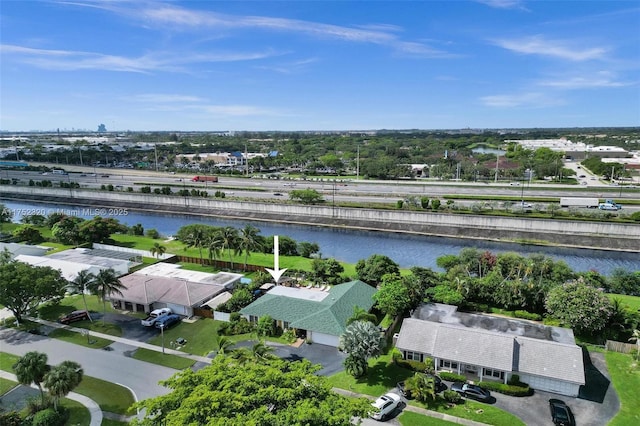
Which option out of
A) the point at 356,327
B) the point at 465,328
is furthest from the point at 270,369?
the point at 465,328

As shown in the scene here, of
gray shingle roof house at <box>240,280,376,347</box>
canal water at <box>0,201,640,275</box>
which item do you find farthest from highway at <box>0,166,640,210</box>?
gray shingle roof house at <box>240,280,376,347</box>

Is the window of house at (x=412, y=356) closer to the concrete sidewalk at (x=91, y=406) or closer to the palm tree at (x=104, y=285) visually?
the concrete sidewalk at (x=91, y=406)

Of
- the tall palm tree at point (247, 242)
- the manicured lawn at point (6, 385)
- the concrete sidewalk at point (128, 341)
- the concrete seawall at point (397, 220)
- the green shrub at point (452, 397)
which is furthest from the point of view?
the concrete seawall at point (397, 220)

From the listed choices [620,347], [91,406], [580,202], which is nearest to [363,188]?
[580,202]

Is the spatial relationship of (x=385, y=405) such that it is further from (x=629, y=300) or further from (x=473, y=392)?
(x=629, y=300)

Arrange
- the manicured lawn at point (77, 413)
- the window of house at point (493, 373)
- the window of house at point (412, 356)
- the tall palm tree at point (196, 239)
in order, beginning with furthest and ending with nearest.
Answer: the tall palm tree at point (196, 239), the window of house at point (412, 356), the window of house at point (493, 373), the manicured lawn at point (77, 413)

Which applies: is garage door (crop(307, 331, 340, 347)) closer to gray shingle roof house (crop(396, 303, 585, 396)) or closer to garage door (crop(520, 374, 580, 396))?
gray shingle roof house (crop(396, 303, 585, 396))

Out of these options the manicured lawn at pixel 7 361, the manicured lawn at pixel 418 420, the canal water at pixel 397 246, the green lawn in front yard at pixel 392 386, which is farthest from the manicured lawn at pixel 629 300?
the manicured lawn at pixel 7 361

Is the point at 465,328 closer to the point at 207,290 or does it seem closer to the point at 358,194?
the point at 207,290
